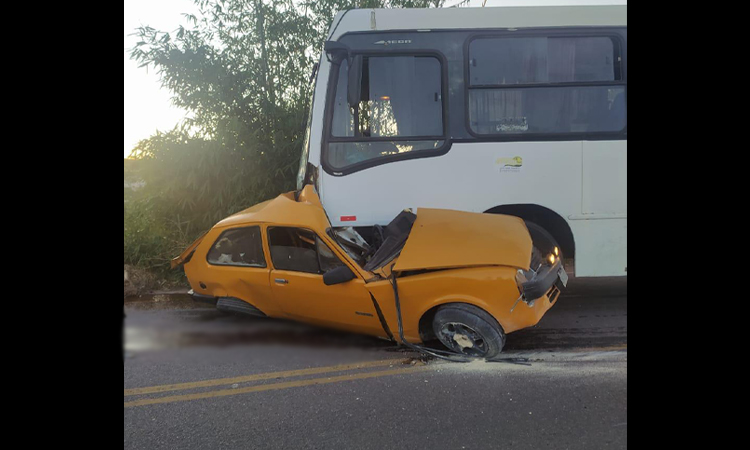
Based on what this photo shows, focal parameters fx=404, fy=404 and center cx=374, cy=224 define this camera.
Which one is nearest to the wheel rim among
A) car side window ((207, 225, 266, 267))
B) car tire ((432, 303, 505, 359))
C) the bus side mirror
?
car tire ((432, 303, 505, 359))

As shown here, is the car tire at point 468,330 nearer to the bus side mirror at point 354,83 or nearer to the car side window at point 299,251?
the car side window at point 299,251

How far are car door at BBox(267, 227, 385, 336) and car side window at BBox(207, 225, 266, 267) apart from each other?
13 cm

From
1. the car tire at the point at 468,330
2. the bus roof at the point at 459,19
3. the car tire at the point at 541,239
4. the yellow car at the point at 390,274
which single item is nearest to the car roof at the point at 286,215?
the yellow car at the point at 390,274

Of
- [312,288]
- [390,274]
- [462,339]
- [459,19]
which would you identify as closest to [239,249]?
[312,288]

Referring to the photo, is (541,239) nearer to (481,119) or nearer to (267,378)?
(481,119)

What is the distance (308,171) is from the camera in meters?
4.20

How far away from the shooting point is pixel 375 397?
8.71ft

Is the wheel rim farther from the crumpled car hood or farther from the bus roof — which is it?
the bus roof

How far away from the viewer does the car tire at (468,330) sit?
9.54 feet

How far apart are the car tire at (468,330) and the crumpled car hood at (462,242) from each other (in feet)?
1.11

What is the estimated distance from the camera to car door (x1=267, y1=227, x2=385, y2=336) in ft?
10.3

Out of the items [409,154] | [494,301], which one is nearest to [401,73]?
[409,154]

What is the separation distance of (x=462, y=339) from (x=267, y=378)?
1451 mm
